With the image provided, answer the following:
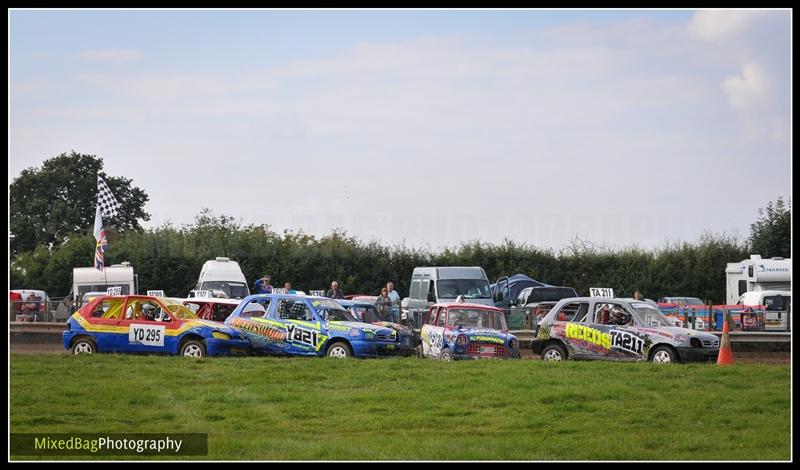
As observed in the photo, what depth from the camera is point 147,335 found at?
2373 cm

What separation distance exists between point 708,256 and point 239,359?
33839 millimetres

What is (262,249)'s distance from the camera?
5278 centimetres

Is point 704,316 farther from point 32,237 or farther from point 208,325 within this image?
point 32,237

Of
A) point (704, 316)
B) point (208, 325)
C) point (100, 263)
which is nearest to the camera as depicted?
point (208, 325)

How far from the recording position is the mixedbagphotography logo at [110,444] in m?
12.7

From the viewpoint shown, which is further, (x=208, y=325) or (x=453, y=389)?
(x=208, y=325)

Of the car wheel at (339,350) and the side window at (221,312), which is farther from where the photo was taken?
the side window at (221,312)

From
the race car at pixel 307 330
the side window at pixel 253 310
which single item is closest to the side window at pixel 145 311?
the race car at pixel 307 330


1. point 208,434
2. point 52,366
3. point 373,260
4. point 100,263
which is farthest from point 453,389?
point 373,260

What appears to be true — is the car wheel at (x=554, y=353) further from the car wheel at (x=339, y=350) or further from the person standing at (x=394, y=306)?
the person standing at (x=394, y=306)

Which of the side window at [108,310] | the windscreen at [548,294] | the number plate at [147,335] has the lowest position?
the number plate at [147,335]

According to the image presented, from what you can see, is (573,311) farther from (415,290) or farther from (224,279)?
(224,279)

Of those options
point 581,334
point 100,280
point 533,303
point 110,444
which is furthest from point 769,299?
point 110,444

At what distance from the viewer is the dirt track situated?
85.7 ft
